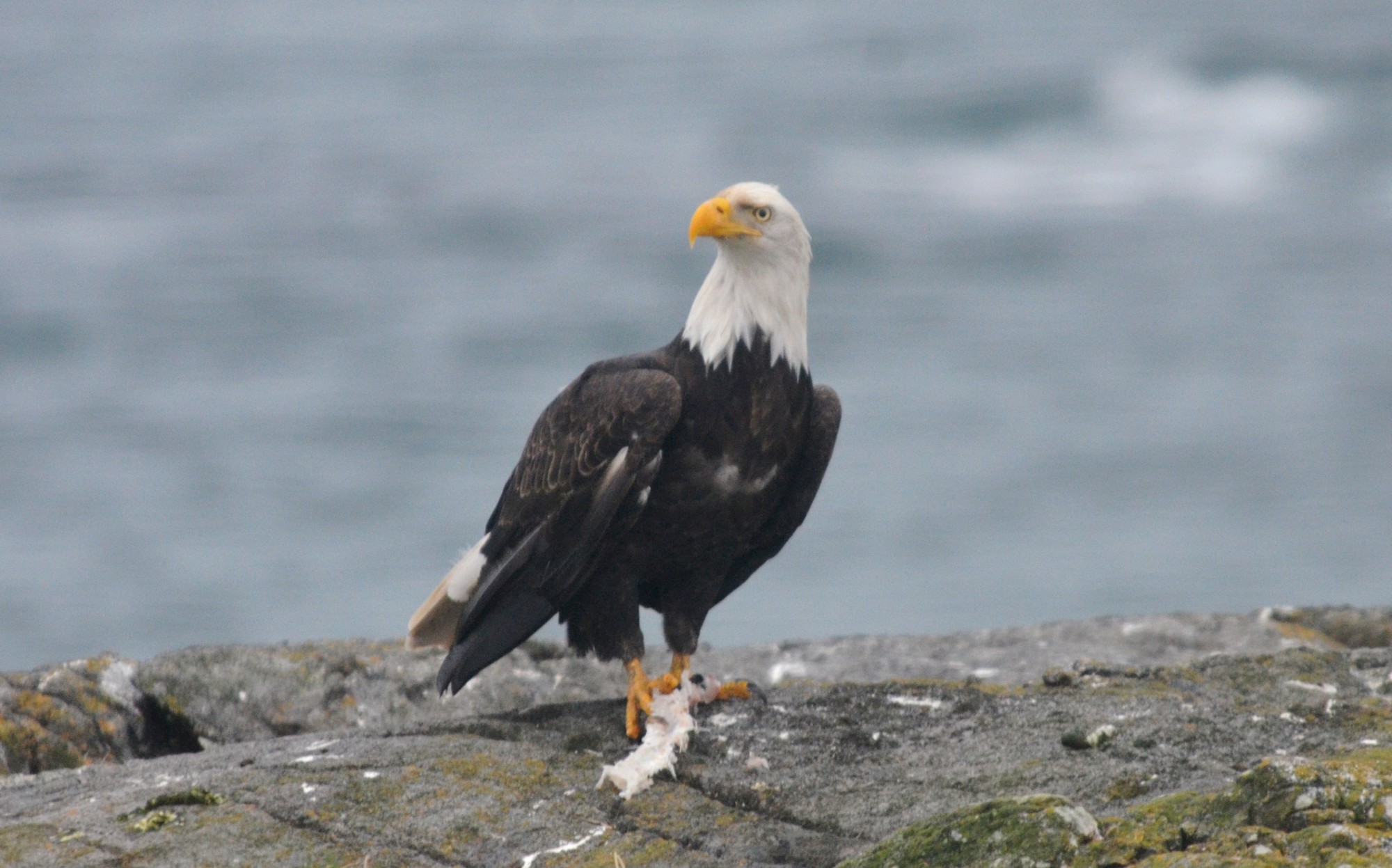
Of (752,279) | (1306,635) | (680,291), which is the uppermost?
(680,291)

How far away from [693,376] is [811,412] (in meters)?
0.47

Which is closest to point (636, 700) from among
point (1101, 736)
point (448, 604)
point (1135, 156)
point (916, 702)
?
point (916, 702)

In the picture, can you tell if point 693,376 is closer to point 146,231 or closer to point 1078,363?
point 1078,363

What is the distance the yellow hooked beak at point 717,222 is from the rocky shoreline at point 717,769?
57.1 inches

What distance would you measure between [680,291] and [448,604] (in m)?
21.9

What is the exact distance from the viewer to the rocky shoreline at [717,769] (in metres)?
3.02

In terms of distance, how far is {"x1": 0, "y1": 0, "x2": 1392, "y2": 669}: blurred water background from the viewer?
20953 mm

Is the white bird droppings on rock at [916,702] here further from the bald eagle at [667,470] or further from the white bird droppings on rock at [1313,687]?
the white bird droppings on rock at [1313,687]

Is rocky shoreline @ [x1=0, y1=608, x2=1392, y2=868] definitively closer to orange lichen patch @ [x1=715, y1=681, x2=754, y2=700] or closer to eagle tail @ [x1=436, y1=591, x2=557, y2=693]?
orange lichen patch @ [x1=715, y1=681, x2=754, y2=700]

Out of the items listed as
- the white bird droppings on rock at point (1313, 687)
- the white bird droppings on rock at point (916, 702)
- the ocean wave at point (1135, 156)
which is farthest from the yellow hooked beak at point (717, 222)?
the ocean wave at point (1135, 156)

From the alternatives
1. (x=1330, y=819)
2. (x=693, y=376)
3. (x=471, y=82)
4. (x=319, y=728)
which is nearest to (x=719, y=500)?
(x=693, y=376)

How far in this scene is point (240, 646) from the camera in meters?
A: 5.59

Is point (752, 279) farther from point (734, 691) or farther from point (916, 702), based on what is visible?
point (916, 702)

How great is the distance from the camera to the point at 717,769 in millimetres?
4234
